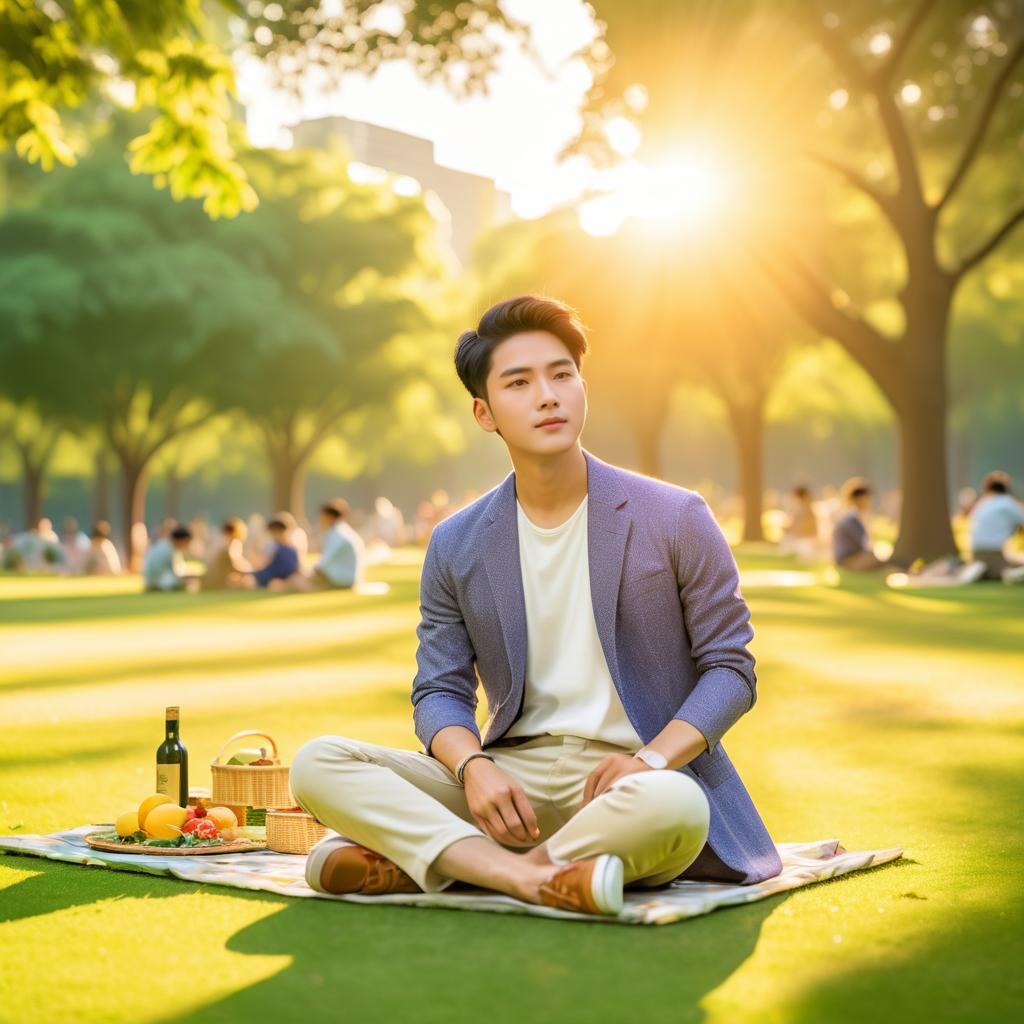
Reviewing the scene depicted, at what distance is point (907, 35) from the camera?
2342 centimetres

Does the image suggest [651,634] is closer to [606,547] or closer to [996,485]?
[606,547]

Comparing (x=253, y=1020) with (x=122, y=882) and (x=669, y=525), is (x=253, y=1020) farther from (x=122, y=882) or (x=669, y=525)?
(x=669, y=525)

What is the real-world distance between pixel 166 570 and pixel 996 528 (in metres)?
12.2

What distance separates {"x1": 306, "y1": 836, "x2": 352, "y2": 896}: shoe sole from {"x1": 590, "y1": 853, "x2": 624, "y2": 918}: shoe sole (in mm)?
904

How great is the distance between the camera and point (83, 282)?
114ft

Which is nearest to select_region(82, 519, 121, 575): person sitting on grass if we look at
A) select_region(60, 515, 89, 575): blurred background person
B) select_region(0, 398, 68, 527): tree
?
select_region(60, 515, 89, 575): blurred background person

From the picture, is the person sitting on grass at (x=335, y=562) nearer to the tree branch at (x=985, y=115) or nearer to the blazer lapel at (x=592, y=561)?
the tree branch at (x=985, y=115)

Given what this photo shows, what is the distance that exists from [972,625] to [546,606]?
1210cm

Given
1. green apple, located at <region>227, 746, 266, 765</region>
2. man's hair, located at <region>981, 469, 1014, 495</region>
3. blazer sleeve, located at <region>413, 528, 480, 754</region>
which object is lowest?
green apple, located at <region>227, 746, 266, 765</region>

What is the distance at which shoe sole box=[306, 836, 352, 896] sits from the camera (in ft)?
16.4

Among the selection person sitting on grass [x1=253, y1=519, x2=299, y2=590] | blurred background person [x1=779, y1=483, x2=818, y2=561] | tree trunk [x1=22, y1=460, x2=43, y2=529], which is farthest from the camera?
tree trunk [x1=22, y1=460, x2=43, y2=529]

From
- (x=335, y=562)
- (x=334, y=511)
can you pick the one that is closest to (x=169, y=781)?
(x=334, y=511)

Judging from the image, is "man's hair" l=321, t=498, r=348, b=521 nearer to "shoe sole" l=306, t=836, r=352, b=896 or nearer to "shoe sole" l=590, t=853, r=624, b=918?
"shoe sole" l=306, t=836, r=352, b=896

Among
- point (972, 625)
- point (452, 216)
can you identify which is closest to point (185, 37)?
point (972, 625)
